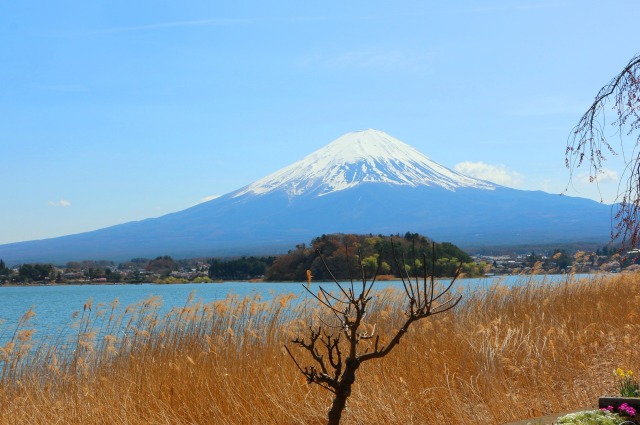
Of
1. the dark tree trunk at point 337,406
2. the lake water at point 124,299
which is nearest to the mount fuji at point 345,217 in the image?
the lake water at point 124,299

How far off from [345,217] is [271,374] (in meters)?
160

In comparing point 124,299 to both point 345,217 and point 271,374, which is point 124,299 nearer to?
point 271,374

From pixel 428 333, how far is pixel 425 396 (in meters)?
1.83

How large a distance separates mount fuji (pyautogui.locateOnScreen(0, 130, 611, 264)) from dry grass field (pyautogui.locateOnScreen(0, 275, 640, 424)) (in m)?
120

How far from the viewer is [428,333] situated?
10.1 metres

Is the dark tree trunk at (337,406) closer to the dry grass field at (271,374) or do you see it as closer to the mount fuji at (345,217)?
the dry grass field at (271,374)

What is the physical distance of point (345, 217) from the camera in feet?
Answer: 554

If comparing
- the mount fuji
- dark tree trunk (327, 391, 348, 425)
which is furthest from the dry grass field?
the mount fuji

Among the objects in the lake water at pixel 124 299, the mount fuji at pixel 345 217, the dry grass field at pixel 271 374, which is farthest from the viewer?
the mount fuji at pixel 345 217

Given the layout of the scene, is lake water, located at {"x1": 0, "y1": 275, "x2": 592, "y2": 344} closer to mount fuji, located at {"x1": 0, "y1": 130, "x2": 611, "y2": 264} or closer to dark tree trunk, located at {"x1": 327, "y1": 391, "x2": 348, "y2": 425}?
dark tree trunk, located at {"x1": 327, "y1": 391, "x2": 348, "y2": 425}

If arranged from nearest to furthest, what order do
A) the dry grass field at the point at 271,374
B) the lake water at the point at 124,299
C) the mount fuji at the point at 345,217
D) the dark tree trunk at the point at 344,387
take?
1. the dark tree trunk at the point at 344,387
2. the dry grass field at the point at 271,374
3. the lake water at the point at 124,299
4. the mount fuji at the point at 345,217

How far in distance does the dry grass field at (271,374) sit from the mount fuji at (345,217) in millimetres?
120004

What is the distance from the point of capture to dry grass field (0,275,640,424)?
26.5 feet

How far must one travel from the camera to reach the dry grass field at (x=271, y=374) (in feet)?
26.5
